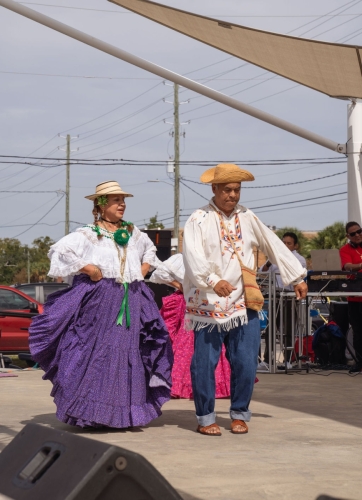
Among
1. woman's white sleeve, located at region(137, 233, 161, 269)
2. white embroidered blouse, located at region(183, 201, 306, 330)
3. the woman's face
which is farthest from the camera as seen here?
woman's white sleeve, located at region(137, 233, 161, 269)

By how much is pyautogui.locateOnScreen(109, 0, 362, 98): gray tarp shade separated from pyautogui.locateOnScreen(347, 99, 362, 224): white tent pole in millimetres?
1729

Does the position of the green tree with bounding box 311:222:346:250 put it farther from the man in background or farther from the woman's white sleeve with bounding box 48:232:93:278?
the woman's white sleeve with bounding box 48:232:93:278

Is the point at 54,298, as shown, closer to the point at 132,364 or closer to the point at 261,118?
the point at 132,364

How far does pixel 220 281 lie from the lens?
6.23m

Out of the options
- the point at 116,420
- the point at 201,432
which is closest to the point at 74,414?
the point at 116,420

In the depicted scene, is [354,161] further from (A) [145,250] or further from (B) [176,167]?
(B) [176,167]

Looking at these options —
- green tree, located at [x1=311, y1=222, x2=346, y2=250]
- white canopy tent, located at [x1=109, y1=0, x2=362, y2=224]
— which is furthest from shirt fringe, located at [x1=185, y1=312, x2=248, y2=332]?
green tree, located at [x1=311, y1=222, x2=346, y2=250]

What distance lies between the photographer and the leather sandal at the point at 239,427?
661cm

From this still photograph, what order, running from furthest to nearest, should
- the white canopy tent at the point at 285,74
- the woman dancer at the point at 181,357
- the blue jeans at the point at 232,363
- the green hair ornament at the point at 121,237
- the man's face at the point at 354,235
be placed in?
the man's face at the point at 354,235
the white canopy tent at the point at 285,74
the woman dancer at the point at 181,357
the green hair ornament at the point at 121,237
the blue jeans at the point at 232,363

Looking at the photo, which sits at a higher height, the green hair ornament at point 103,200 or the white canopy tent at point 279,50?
the white canopy tent at point 279,50

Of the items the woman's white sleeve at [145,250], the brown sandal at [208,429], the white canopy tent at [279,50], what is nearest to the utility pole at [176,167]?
the white canopy tent at [279,50]

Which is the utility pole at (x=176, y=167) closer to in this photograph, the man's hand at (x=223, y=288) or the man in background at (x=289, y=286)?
the man in background at (x=289, y=286)

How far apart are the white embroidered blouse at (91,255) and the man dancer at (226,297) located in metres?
0.49

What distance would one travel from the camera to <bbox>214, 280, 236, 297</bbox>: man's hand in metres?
6.16
